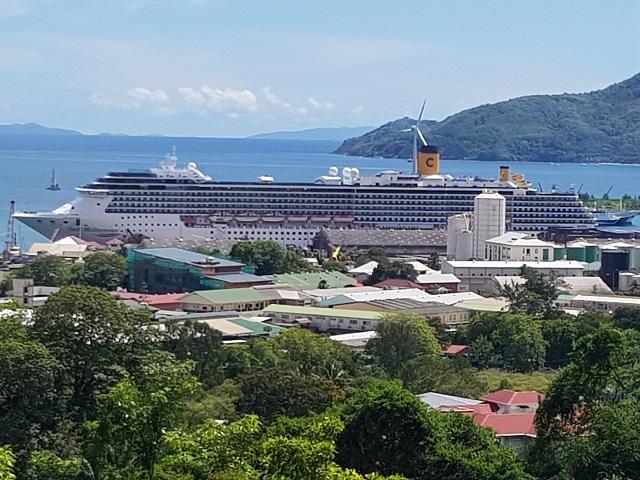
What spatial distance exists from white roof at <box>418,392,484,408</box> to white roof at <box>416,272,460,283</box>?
1850 centimetres

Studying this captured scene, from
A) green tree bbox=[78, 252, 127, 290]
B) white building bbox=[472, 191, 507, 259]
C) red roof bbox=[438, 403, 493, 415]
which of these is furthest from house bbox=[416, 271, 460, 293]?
red roof bbox=[438, 403, 493, 415]

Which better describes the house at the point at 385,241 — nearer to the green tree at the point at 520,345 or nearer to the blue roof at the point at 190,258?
the blue roof at the point at 190,258

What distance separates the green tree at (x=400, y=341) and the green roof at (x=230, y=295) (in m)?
6.40

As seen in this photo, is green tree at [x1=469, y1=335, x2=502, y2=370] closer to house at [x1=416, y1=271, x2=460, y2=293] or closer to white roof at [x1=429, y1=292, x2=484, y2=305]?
white roof at [x1=429, y1=292, x2=484, y2=305]

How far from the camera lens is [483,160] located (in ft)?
558

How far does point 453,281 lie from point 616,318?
998 centimetres

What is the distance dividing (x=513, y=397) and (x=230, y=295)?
48.1ft

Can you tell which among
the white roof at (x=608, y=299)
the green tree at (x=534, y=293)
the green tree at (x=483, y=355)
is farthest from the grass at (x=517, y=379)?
the white roof at (x=608, y=299)

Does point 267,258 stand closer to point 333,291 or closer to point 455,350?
point 333,291

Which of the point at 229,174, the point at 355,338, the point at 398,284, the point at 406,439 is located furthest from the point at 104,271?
the point at 229,174

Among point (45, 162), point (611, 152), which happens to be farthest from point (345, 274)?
point (611, 152)

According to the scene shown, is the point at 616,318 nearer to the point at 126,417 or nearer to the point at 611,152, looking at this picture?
the point at 126,417

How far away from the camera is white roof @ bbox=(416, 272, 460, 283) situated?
4134cm

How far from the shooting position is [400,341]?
28000 millimetres
